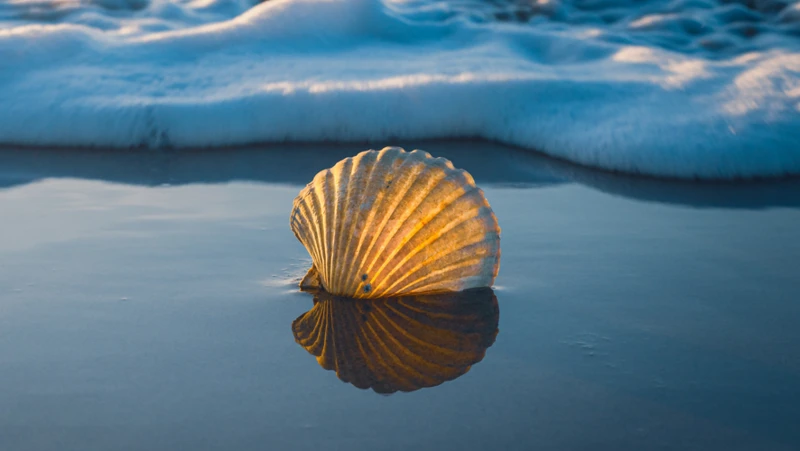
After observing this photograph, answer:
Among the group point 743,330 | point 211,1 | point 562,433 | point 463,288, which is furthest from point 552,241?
point 211,1

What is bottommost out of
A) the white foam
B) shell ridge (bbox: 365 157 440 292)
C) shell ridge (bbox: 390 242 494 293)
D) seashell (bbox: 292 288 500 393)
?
seashell (bbox: 292 288 500 393)

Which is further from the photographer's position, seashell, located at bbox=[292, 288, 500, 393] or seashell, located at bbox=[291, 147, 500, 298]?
seashell, located at bbox=[291, 147, 500, 298]

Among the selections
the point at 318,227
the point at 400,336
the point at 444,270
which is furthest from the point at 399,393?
the point at 318,227

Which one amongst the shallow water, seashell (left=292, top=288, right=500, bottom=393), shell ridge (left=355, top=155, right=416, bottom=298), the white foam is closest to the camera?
the shallow water

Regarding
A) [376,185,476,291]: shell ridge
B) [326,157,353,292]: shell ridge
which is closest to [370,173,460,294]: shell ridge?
[376,185,476,291]: shell ridge

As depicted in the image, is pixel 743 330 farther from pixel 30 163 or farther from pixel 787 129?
pixel 30 163

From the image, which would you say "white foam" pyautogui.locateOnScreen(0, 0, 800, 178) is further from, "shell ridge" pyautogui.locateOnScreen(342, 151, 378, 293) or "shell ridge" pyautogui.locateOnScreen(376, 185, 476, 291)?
"shell ridge" pyautogui.locateOnScreen(342, 151, 378, 293)

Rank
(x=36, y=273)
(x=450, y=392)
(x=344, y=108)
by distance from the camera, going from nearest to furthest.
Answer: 1. (x=450, y=392)
2. (x=36, y=273)
3. (x=344, y=108)
